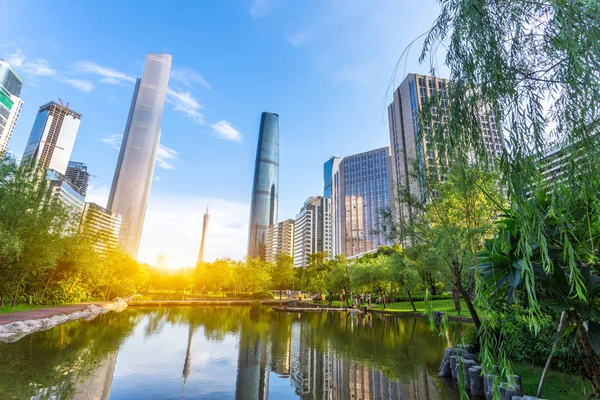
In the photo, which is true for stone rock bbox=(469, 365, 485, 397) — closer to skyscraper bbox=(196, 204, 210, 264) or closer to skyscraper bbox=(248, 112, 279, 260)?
skyscraper bbox=(196, 204, 210, 264)

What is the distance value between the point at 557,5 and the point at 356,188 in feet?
368

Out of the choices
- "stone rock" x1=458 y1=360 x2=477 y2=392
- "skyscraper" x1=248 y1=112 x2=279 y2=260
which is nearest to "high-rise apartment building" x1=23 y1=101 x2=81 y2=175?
"skyscraper" x1=248 y1=112 x2=279 y2=260

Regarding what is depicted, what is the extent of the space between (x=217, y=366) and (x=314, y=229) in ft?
476

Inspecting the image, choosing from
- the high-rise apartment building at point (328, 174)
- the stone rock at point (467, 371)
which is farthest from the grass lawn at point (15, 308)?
the high-rise apartment building at point (328, 174)

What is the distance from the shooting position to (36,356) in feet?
31.4

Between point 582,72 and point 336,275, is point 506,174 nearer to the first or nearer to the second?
point 582,72

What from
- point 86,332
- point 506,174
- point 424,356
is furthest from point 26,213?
point 506,174

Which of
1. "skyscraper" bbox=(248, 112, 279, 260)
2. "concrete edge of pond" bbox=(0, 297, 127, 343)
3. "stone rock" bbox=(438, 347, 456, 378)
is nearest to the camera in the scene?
"stone rock" bbox=(438, 347, 456, 378)

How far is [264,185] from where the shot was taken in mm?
179500

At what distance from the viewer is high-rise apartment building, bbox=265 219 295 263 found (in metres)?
178

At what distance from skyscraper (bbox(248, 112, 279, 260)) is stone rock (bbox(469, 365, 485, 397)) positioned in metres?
171

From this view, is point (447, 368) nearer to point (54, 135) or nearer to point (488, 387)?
point (488, 387)

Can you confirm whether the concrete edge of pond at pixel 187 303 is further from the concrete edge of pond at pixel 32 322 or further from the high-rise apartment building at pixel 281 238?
the high-rise apartment building at pixel 281 238

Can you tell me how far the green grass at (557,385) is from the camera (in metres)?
6.25
